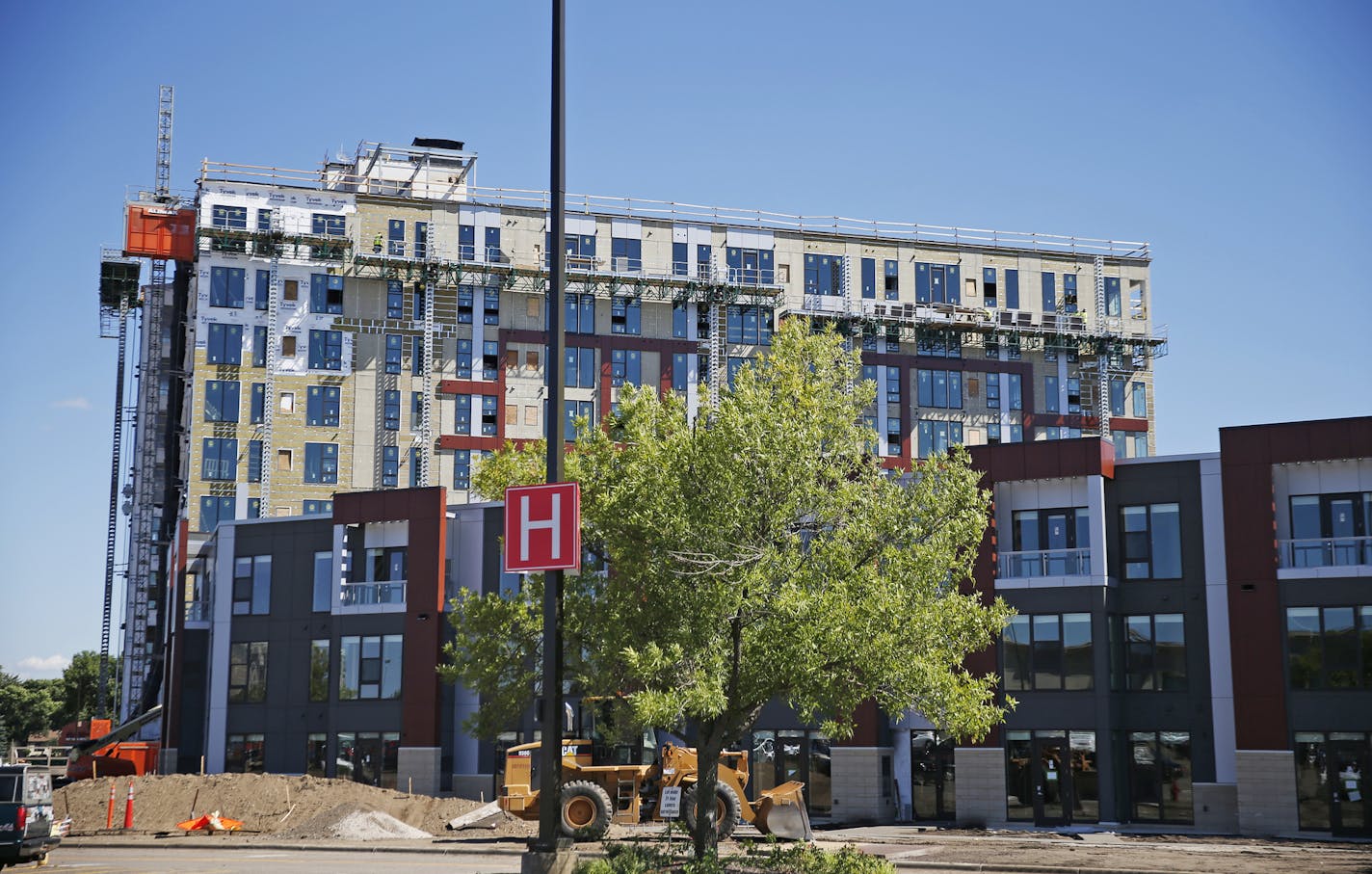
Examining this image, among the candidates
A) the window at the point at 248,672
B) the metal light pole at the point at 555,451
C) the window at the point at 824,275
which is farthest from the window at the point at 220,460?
the metal light pole at the point at 555,451

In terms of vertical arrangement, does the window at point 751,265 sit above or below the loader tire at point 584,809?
above

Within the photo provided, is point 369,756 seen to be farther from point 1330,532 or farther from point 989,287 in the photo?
point 989,287

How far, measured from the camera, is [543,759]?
2086 cm

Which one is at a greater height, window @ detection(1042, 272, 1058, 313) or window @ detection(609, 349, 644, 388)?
window @ detection(1042, 272, 1058, 313)

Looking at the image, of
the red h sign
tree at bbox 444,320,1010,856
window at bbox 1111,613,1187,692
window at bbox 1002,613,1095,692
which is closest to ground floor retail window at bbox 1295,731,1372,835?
window at bbox 1111,613,1187,692

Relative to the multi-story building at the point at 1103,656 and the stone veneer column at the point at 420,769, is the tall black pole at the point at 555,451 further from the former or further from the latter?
the stone veneer column at the point at 420,769

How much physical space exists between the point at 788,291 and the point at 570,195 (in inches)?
613

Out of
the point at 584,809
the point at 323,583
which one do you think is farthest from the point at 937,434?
the point at 584,809

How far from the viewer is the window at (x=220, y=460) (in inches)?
3322

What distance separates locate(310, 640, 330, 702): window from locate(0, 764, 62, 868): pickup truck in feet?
90.0

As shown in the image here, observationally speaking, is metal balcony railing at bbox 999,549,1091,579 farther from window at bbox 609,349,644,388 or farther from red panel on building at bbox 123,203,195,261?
red panel on building at bbox 123,203,195,261

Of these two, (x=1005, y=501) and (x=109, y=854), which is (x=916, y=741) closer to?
(x=1005, y=501)

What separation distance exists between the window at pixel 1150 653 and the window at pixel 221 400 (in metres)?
56.5

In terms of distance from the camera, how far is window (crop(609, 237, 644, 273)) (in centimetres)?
9231
